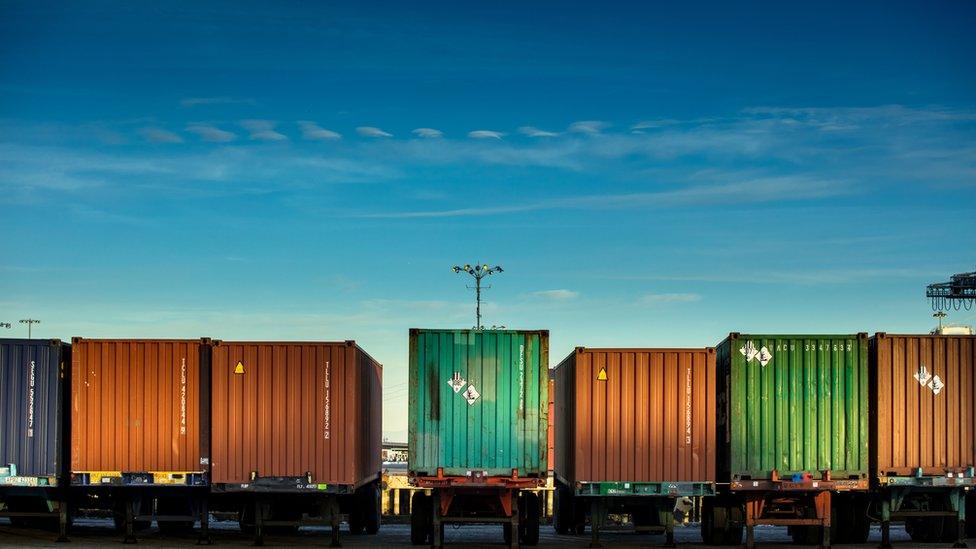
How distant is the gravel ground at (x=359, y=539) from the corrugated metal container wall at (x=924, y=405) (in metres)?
2.09

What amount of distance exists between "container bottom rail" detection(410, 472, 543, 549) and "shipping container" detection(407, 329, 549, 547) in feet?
0.20

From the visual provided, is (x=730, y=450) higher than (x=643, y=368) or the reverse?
the reverse

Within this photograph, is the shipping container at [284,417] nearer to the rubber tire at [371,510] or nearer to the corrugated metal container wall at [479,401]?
the corrugated metal container wall at [479,401]

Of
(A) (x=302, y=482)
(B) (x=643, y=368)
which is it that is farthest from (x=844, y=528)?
(A) (x=302, y=482)

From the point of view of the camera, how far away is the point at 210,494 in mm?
28422

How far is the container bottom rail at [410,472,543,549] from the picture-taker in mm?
26531

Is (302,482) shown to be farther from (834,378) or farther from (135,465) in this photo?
(834,378)

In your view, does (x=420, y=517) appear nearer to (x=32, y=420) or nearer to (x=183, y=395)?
(x=183, y=395)

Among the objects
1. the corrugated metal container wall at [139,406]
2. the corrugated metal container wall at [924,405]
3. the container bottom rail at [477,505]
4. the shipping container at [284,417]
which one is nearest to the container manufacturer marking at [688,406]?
the container bottom rail at [477,505]

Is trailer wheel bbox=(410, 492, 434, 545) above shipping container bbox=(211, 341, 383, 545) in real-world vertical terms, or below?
below

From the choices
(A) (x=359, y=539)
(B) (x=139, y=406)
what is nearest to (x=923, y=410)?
(A) (x=359, y=539)

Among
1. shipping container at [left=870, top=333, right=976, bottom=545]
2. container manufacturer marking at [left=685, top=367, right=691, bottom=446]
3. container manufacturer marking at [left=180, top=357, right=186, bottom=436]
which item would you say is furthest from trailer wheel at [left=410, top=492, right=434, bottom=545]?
shipping container at [left=870, top=333, right=976, bottom=545]

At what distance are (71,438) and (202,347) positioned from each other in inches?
133

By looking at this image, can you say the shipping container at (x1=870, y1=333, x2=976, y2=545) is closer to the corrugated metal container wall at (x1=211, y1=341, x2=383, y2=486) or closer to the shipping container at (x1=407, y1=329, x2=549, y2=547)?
the shipping container at (x1=407, y1=329, x2=549, y2=547)
